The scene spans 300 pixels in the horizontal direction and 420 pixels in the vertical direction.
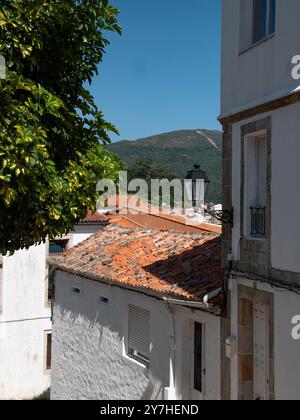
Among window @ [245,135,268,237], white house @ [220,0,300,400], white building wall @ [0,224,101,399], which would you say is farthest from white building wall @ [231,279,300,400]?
white building wall @ [0,224,101,399]

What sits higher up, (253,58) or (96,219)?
(253,58)

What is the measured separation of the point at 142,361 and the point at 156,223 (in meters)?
13.2

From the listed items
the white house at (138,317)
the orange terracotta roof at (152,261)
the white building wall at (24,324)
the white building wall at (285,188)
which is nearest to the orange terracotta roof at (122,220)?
the white building wall at (24,324)

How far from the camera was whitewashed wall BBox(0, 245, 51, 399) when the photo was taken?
66.2ft

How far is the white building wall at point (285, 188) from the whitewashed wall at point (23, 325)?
14.9 meters

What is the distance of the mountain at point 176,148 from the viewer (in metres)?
108

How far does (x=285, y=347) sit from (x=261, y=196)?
224cm

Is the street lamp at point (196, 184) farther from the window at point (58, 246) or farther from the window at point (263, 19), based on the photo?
the window at point (58, 246)

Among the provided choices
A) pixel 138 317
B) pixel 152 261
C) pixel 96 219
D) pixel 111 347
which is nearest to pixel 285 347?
pixel 138 317

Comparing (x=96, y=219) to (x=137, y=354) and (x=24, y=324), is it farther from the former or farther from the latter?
(x=137, y=354)

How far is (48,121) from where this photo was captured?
24.3 ft

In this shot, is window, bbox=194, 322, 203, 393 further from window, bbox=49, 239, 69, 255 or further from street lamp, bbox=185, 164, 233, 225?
window, bbox=49, 239, 69, 255

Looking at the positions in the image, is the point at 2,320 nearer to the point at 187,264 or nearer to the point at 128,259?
the point at 128,259
